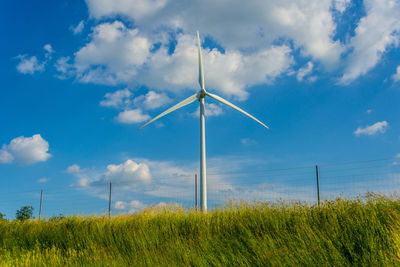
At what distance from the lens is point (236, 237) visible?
9883 mm

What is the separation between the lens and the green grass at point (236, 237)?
6867 mm

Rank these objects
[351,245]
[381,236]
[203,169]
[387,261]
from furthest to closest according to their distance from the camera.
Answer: [203,169]
[381,236]
[351,245]
[387,261]

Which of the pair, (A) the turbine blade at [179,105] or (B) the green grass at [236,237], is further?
(A) the turbine blade at [179,105]

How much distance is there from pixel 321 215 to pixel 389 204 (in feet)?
6.61

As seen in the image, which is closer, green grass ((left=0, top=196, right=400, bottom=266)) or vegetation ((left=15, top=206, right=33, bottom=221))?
green grass ((left=0, top=196, right=400, bottom=266))

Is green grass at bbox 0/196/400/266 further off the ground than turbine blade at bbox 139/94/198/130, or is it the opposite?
turbine blade at bbox 139/94/198/130

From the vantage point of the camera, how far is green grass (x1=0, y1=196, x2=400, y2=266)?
6867 millimetres

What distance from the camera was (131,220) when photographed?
46.4 ft

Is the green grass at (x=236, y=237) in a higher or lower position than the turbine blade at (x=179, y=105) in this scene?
lower

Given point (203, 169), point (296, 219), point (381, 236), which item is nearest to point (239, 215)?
point (296, 219)

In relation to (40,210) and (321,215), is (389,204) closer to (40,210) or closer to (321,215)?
(321,215)

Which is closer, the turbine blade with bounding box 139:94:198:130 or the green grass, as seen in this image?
the green grass

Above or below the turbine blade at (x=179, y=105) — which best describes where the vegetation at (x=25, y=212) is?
below

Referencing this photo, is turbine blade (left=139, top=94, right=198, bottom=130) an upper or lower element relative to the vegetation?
upper
